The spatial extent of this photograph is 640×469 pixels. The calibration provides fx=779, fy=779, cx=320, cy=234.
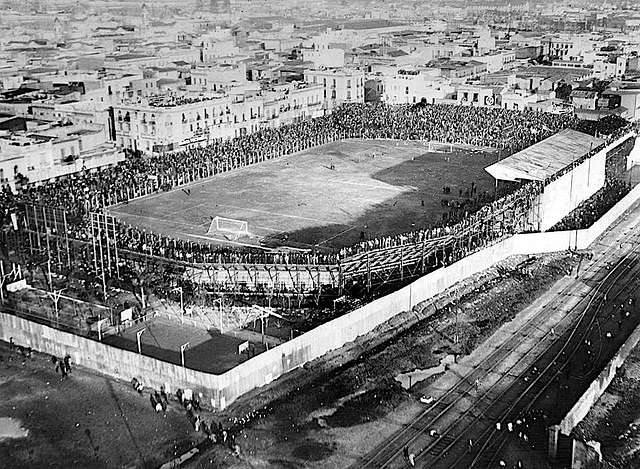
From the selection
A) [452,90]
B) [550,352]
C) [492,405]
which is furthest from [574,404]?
[452,90]

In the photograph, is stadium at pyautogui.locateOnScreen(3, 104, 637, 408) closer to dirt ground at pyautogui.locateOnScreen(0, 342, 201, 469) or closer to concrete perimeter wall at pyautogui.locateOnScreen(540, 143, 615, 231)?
concrete perimeter wall at pyautogui.locateOnScreen(540, 143, 615, 231)

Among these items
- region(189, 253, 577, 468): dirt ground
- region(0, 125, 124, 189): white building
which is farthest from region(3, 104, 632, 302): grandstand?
region(189, 253, 577, 468): dirt ground

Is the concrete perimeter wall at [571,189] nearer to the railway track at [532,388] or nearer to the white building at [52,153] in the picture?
the railway track at [532,388]

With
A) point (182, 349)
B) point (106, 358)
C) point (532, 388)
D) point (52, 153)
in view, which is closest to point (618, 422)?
point (532, 388)

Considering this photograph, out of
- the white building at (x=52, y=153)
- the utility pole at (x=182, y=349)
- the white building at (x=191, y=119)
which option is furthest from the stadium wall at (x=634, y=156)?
the utility pole at (x=182, y=349)

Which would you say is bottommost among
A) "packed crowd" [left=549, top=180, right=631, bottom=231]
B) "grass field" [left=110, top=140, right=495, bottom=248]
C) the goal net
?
"packed crowd" [left=549, top=180, right=631, bottom=231]
